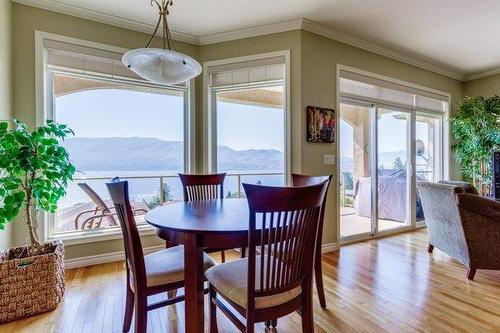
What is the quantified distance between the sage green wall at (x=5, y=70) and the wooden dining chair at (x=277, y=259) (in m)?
2.23

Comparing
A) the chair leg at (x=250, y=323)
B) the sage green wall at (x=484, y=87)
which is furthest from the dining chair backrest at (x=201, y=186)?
the sage green wall at (x=484, y=87)

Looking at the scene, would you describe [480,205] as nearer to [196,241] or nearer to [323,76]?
[323,76]

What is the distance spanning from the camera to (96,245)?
9.55 feet

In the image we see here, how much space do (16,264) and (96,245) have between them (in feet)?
3.36

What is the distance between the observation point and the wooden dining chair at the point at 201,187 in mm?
2520

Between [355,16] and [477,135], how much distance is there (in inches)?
123

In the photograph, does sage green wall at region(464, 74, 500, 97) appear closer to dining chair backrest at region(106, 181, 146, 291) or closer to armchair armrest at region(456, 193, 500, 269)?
armchair armrest at region(456, 193, 500, 269)

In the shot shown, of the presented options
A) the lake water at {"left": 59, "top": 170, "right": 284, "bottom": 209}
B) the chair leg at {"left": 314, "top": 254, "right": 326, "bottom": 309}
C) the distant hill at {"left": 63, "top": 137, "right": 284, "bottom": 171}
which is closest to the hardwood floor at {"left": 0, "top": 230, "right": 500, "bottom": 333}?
the chair leg at {"left": 314, "top": 254, "right": 326, "bottom": 309}

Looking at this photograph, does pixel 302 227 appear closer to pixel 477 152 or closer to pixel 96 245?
pixel 96 245

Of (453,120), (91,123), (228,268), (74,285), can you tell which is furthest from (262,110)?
(453,120)

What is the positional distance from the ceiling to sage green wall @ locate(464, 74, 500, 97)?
1403 mm

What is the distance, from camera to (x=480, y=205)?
7.60 feet

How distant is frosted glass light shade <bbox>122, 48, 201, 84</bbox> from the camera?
1.66 metres

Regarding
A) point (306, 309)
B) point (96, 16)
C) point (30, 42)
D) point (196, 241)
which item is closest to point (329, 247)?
point (306, 309)
